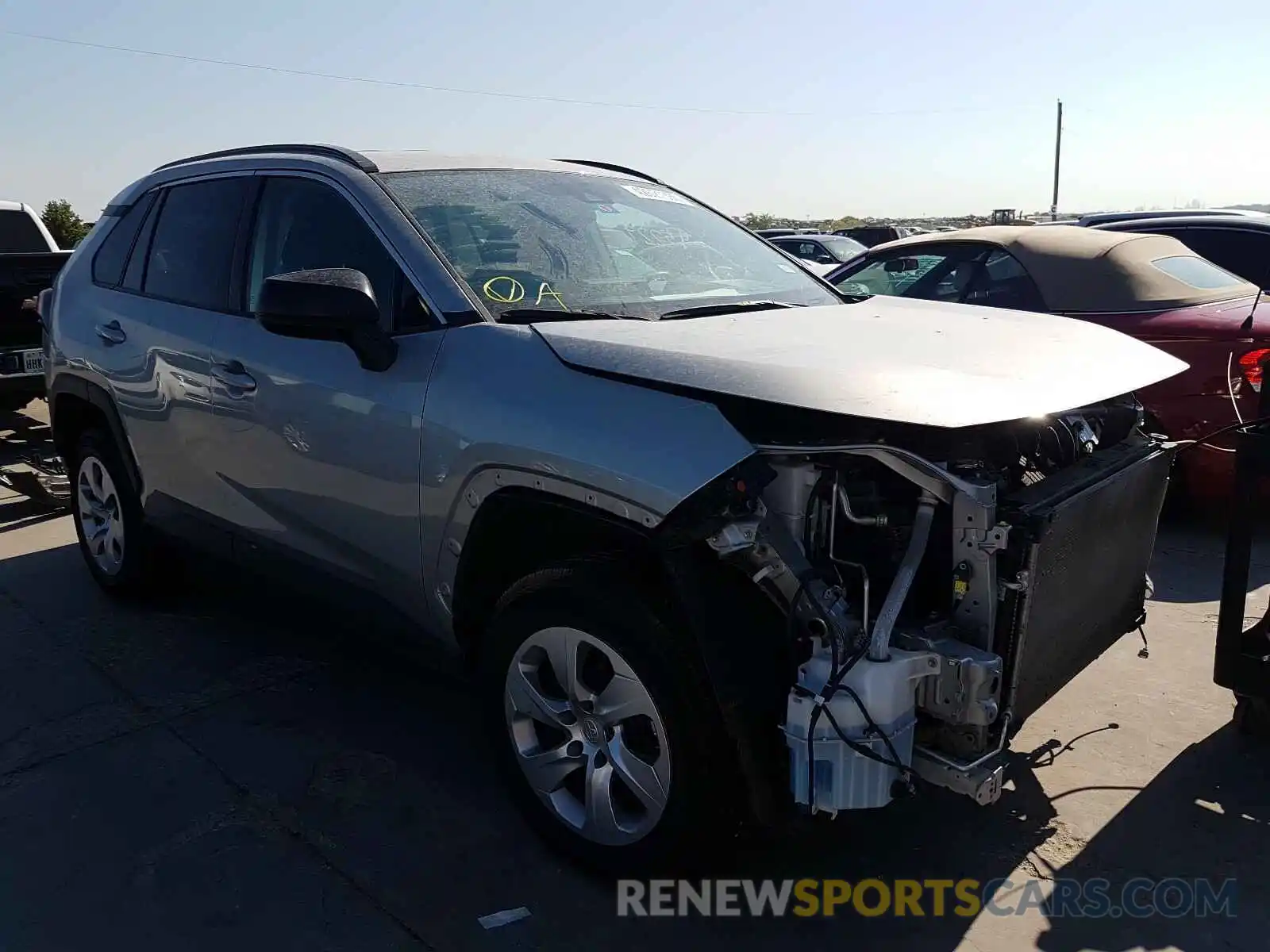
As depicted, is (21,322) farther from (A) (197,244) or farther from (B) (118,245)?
(A) (197,244)

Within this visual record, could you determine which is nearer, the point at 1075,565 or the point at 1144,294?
the point at 1075,565

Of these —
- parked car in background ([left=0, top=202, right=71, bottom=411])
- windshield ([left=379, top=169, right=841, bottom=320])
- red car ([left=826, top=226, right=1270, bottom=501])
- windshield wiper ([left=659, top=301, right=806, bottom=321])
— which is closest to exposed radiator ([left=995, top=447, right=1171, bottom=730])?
windshield wiper ([left=659, top=301, right=806, bottom=321])

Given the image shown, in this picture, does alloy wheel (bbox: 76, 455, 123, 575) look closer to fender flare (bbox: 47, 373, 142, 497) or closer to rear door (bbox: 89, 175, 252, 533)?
fender flare (bbox: 47, 373, 142, 497)

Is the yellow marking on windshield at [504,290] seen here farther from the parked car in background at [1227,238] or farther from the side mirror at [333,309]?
the parked car in background at [1227,238]

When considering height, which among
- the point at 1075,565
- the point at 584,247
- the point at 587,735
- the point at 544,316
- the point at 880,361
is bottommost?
the point at 587,735

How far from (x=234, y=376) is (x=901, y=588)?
2.49 m

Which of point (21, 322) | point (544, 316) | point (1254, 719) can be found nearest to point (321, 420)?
point (544, 316)

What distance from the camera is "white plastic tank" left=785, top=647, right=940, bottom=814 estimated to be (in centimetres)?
251

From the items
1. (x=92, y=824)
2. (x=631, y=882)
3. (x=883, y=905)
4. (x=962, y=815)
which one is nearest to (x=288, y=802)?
(x=92, y=824)

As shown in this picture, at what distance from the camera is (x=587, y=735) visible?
2.93m

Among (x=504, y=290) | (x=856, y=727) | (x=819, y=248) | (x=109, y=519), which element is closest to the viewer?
(x=856, y=727)

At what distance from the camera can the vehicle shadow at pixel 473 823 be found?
2816mm

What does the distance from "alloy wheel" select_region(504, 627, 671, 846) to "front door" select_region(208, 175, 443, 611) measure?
0.53 metres

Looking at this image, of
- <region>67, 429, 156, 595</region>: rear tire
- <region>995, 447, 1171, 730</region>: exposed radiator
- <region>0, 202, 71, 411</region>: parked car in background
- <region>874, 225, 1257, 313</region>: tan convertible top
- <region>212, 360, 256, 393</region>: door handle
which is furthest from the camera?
<region>0, 202, 71, 411</region>: parked car in background
